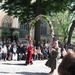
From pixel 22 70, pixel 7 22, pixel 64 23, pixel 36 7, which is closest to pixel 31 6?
pixel 36 7

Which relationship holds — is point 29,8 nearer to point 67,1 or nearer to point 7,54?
point 67,1

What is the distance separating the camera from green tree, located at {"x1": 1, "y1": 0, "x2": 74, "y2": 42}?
28.5 metres

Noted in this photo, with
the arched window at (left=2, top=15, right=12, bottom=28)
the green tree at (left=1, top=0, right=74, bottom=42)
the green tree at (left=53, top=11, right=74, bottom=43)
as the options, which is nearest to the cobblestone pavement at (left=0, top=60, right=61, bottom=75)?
the green tree at (left=1, top=0, right=74, bottom=42)

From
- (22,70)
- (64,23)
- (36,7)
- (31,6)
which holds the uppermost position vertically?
(31,6)

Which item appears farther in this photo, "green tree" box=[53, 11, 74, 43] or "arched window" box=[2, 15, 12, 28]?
"arched window" box=[2, 15, 12, 28]

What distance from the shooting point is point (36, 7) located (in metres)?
28.5

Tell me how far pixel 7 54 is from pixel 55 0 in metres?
11.0

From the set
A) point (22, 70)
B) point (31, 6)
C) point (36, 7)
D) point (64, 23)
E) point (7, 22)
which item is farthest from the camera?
point (7, 22)

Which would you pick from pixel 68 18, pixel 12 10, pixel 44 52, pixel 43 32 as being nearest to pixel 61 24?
pixel 68 18

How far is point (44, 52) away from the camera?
2212cm

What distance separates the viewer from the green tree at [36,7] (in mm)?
28469

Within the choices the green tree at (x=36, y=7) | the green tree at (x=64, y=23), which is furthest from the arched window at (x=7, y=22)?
the green tree at (x=36, y=7)

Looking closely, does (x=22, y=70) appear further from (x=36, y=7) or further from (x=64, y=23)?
(x=64, y=23)

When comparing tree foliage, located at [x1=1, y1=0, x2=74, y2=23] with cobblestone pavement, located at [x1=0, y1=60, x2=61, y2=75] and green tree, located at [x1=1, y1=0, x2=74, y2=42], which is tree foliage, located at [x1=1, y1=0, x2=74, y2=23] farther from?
cobblestone pavement, located at [x1=0, y1=60, x2=61, y2=75]
